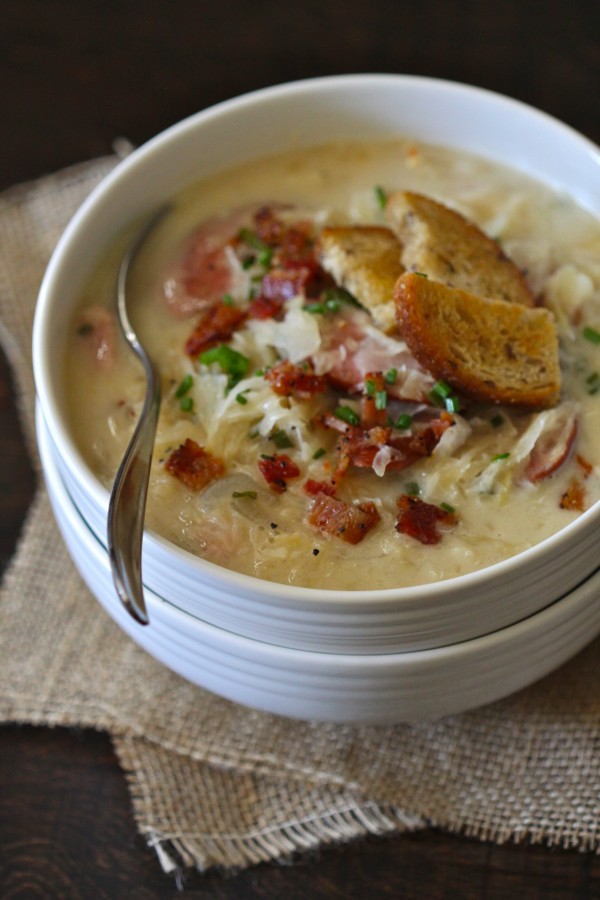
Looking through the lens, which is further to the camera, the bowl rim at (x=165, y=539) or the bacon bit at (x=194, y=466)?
the bacon bit at (x=194, y=466)

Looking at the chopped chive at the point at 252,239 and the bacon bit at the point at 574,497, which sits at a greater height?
the bacon bit at the point at 574,497

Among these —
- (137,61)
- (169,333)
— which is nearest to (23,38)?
(137,61)

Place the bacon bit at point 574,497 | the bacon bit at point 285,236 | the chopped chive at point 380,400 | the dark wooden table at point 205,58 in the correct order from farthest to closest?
the dark wooden table at point 205,58 → the bacon bit at point 285,236 → the chopped chive at point 380,400 → the bacon bit at point 574,497

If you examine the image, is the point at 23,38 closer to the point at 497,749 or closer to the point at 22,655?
the point at 22,655

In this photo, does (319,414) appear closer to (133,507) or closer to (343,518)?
(343,518)

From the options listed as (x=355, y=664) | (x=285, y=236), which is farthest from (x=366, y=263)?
(x=355, y=664)

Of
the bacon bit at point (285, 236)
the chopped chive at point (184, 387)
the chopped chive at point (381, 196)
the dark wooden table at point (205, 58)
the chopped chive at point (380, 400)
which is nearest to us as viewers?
the chopped chive at point (380, 400)

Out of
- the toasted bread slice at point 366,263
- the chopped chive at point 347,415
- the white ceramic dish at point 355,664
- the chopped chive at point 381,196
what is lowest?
the white ceramic dish at point 355,664

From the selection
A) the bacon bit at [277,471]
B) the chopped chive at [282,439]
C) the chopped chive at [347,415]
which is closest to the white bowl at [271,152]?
the bacon bit at [277,471]

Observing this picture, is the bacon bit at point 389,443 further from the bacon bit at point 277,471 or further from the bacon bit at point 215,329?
the bacon bit at point 215,329

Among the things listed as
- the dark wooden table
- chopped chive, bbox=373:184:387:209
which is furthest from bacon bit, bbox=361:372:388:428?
the dark wooden table
